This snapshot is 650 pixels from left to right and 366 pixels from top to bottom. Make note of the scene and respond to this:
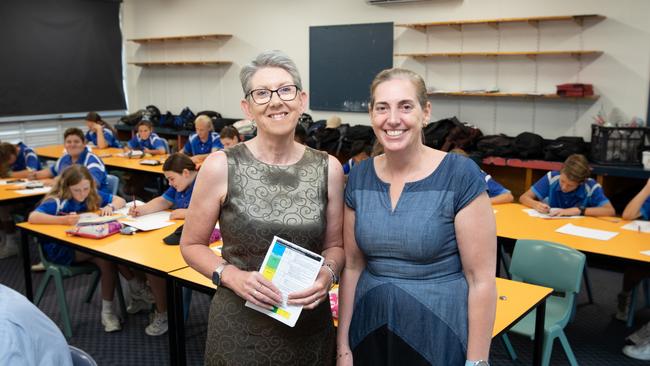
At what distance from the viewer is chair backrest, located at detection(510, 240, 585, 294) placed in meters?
3.00

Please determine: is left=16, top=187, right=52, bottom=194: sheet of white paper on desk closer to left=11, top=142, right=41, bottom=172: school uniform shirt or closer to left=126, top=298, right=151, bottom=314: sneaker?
left=11, top=142, right=41, bottom=172: school uniform shirt

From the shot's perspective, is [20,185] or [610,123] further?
[610,123]

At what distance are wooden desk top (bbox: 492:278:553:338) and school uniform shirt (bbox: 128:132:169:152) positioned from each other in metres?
→ 5.53

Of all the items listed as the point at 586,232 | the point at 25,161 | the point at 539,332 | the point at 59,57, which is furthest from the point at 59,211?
the point at 59,57

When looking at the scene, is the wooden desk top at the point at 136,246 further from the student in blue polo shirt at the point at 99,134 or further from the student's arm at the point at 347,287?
the student in blue polo shirt at the point at 99,134

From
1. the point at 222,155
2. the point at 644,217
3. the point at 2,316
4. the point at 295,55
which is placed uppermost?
the point at 295,55

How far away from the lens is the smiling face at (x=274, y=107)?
1.56 meters

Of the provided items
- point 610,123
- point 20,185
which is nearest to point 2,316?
point 20,185

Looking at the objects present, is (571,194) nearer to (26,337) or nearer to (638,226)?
(638,226)

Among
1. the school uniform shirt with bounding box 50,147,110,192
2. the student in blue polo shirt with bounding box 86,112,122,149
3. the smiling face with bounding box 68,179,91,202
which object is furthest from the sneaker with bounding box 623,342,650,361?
the student in blue polo shirt with bounding box 86,112,122,149

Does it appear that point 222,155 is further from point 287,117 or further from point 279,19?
point 279,19

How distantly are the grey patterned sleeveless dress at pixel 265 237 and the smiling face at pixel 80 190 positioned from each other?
8.92 feet

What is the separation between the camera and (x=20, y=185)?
5312 mm

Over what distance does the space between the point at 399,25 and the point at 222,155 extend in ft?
20.0
